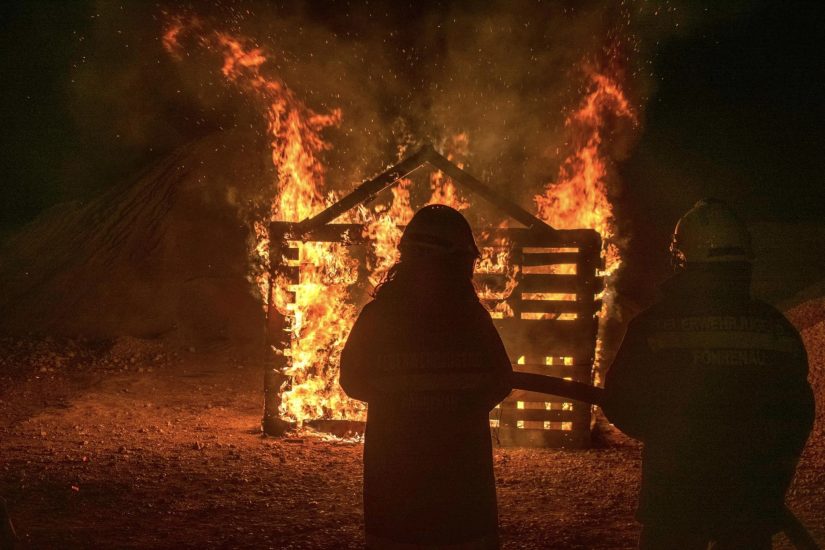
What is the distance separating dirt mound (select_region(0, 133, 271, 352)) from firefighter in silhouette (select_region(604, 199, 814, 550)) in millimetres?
13839

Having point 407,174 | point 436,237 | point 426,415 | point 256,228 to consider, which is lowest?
point 426,415

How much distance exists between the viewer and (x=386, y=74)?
593 inches

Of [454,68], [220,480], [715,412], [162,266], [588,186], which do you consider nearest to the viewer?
[715,412]

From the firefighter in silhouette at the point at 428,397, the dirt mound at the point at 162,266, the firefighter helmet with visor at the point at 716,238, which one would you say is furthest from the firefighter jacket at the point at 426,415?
the dirt mound at the point at 162,266

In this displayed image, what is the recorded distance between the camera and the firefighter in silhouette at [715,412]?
286cm

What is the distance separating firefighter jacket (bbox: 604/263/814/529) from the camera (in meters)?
2.86

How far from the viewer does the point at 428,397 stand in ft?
9.39

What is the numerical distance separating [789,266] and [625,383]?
63.3ft

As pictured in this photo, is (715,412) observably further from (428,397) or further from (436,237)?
(436,237)

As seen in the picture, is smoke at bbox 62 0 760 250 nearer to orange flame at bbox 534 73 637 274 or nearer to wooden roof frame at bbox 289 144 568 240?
orange flame at bbox 534 73 637 274

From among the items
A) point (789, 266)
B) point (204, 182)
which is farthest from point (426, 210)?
point (789, 266)

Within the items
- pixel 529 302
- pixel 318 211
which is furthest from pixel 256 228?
pixel 529 302

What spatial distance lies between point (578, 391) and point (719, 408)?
689 millimetres

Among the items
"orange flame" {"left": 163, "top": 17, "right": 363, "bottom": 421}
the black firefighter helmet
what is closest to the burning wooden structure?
"orange flame" {"left": 163, "top": 17, "right": 363, "bottom": 421}
